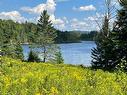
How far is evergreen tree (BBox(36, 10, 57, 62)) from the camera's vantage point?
9081cm

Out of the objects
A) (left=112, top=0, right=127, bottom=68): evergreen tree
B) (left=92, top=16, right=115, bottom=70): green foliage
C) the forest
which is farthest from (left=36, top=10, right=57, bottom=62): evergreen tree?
(left=112, top=0, right=127, bottom=68): evergreen tree

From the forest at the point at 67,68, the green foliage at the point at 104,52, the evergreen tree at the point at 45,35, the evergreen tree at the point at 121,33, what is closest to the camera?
the forest at the point at 67,68

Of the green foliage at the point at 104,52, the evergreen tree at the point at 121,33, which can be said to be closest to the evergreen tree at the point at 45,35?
the green foliage at the point at 104,52

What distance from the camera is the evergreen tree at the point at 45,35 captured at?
90.8 metres

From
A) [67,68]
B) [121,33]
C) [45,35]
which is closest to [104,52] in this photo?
[121,33]

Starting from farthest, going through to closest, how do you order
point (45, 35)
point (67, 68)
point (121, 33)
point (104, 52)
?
1. point (45, 35)
2. point (104, 52)
3. point (121, 33)
4. point (67, 68)

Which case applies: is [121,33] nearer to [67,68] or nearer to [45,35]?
[67,68]

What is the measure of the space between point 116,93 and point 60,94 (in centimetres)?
174

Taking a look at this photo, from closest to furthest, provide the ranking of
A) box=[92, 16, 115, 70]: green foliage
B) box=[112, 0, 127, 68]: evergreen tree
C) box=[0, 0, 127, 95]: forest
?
box=[0, 0, 127, 95]: forest
box=[112, 0, 127, 68]: evergreen tree
box=[92, 16, 115, 70]: green foliage

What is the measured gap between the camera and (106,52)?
34938mm

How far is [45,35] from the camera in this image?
308ft

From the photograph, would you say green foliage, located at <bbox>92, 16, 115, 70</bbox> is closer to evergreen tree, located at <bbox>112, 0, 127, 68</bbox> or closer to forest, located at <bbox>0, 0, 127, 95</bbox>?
forest, located at <bbox>0, 0, 127, 95</bbox>

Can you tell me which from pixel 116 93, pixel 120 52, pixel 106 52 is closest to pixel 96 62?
pixel 106 52

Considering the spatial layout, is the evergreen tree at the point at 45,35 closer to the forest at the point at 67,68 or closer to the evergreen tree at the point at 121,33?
the forest at the point at 67,68
